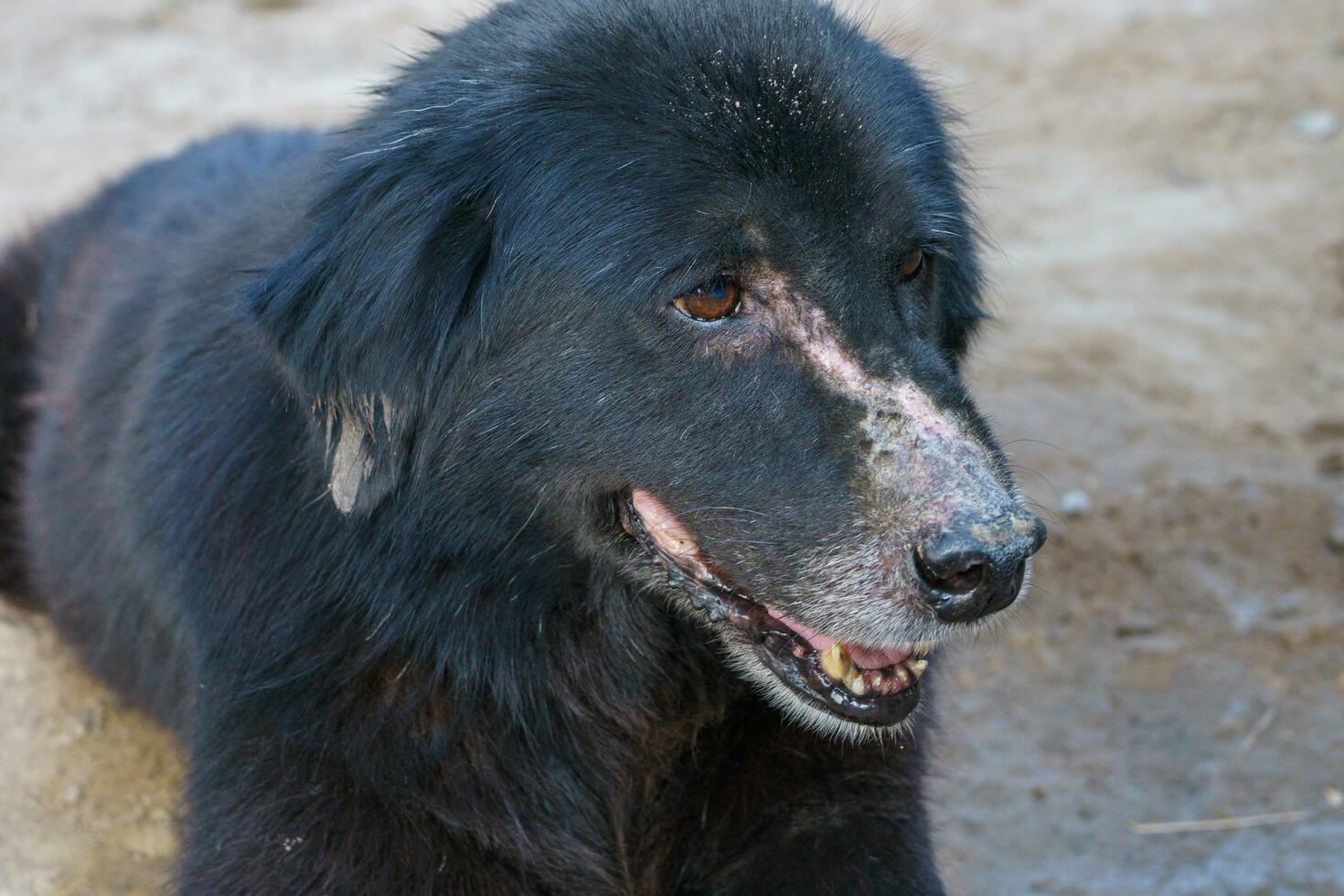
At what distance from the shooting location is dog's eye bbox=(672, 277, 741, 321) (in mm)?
2764

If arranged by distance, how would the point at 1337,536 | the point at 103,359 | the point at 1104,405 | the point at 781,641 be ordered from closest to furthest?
the point at 781,641 < the point at 103,359 < the point at 1337,536 < the point at 1104,405

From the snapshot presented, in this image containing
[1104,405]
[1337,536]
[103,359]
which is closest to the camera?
[103,359]

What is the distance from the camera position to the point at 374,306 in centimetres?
278

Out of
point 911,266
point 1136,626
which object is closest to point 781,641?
point 911,266

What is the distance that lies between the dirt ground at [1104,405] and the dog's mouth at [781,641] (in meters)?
0.87

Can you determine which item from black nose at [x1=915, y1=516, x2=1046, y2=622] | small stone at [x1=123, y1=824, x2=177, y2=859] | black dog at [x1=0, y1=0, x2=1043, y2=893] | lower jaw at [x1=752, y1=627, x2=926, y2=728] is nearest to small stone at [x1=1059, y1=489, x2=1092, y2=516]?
black dog at [x1=0, y1=0, x2=1043, y2=893]

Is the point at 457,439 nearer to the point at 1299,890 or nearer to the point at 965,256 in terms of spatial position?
the point at 965,256

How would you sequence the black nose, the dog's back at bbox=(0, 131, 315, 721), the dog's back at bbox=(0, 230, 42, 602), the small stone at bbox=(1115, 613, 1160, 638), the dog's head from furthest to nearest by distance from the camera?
1. the small stone at bbox=(1115, 613, 1160, 638)
2. the dog's back at bbox=(0, 230, 42, 602)
3. the dog's back at bbox=(0, 131, 315, 721)
4. the dog's head
5. the black nose

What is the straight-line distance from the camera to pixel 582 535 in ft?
9.63

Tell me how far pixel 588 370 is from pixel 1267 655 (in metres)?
2.78

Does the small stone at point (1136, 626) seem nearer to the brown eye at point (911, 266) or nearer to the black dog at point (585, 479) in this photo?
the black dog at point (585, 479)

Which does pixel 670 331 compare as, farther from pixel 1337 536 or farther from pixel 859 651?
pixel 1337 536

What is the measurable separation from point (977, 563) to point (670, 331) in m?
0.69

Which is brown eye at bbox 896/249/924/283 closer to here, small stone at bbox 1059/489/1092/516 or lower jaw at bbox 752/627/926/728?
lower jaw at bbox 752/627/926/728
